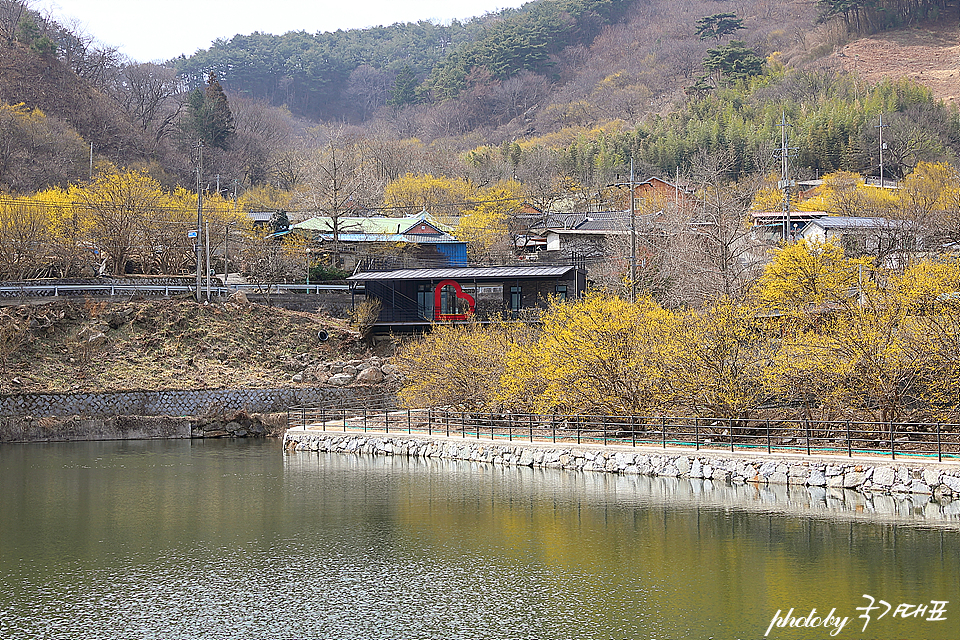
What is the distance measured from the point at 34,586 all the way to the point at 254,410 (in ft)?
89.6

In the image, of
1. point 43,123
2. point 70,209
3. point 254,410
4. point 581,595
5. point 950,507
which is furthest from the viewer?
point 43,123

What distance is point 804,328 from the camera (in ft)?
108

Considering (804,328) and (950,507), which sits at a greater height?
(804,328)

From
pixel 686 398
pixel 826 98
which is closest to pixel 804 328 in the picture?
pixel 686 398

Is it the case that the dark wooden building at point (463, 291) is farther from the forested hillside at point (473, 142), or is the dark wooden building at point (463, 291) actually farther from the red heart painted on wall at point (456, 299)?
the forested hillside at point (473, 142)

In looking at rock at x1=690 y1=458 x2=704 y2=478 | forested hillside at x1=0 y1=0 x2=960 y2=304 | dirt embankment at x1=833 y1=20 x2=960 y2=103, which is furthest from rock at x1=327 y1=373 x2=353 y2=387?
dirt embankment at x1=833 y1=20 x2=960 y2=103

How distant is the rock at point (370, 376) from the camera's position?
4825 centimetres

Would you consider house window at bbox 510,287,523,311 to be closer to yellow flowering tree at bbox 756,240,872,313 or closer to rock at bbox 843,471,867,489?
yellow flowering tree at bbox 756,240,872,313

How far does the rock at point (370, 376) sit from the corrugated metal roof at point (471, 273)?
22.6 ft

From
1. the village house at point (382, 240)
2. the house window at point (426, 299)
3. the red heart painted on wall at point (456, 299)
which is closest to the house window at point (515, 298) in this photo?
the red heart painted on wall at point (456, 299)

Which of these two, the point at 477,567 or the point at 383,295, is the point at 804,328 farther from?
the point at 383,295

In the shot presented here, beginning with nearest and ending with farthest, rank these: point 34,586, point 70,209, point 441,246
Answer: point 34,586 → point 70,209 → point 441,246

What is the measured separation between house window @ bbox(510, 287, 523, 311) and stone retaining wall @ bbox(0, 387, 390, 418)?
9.58 meters

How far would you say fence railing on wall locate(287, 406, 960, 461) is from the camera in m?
27.6
